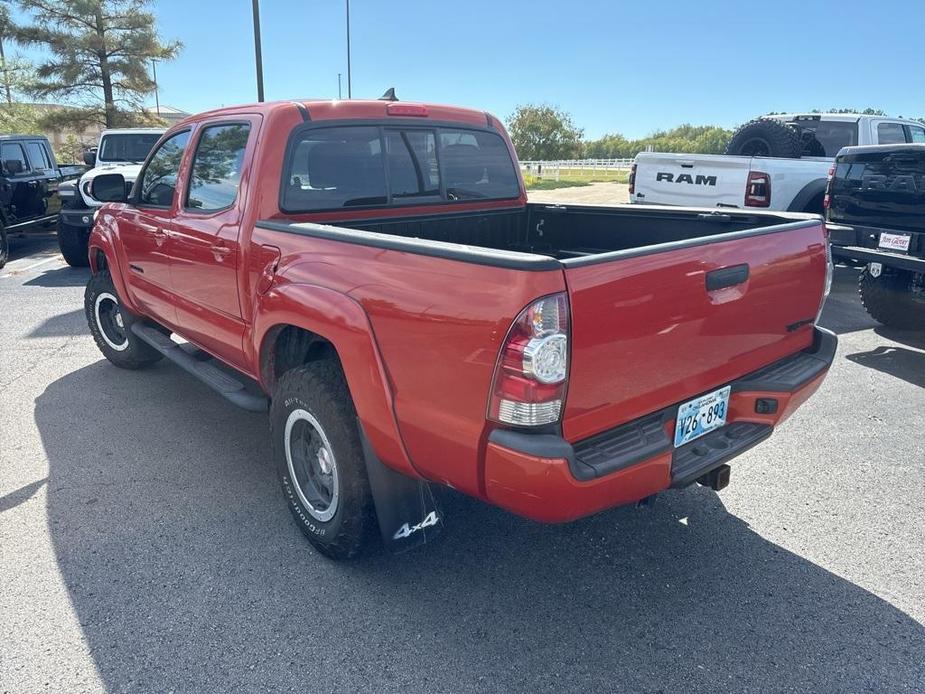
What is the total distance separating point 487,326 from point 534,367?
0.19 metres

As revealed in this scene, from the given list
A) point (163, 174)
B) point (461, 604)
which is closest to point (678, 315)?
point (461, 604)

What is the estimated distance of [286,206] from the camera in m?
3.32

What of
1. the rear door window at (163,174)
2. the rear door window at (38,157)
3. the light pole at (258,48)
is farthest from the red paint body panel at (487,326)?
the light pole at (258,48)

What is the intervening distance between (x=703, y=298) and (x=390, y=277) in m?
1.13

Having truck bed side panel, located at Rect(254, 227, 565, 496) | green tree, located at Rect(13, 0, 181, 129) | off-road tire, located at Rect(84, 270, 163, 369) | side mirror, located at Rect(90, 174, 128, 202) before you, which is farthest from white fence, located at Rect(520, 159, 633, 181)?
truck bed side panel, located at Rect(254, 227, 565, 496)

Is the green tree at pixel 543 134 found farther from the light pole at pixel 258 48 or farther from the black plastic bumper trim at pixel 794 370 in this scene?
the black plastic bumper trim at pixel 794 370

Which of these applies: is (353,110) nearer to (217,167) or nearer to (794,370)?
(217,167)

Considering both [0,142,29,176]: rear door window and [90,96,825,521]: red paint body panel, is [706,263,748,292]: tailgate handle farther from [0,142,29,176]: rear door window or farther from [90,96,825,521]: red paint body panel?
[0,142,29,176]: rear door window

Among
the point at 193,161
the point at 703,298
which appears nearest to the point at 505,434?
the point at 703,298

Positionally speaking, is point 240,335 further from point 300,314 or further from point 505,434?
point 505,434

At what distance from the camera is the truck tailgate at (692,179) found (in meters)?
8.66

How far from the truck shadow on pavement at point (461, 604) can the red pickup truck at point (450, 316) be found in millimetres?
307

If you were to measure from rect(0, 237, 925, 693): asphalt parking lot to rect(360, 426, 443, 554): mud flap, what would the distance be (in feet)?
0.87

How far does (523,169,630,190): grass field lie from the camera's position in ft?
91.6
